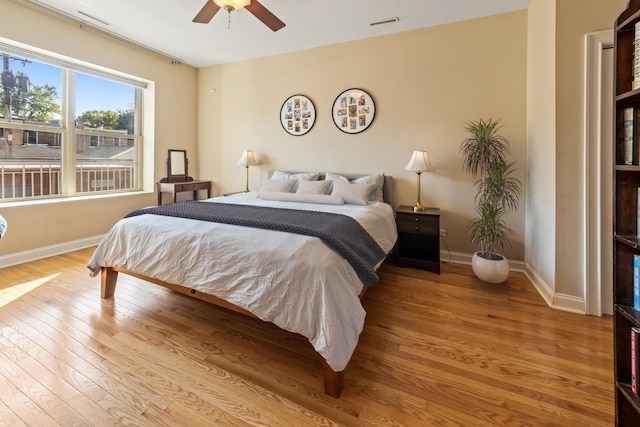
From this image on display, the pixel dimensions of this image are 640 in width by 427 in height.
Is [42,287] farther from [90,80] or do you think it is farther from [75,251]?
[90,80]

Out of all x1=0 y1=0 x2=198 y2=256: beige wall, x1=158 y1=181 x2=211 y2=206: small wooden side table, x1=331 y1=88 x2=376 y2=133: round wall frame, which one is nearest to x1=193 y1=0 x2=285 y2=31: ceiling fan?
x1=331 y1=88 x2=376 y2=133: round wall frame

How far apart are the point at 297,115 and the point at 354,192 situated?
1.67m

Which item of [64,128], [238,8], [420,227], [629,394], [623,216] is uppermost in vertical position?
[238,8]

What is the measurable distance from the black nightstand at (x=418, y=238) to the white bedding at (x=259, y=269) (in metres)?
1.65

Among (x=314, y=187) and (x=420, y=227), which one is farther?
(x=314, y=187)

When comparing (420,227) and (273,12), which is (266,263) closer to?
(420,227)

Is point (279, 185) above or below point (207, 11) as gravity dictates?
below

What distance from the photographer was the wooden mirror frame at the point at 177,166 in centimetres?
470

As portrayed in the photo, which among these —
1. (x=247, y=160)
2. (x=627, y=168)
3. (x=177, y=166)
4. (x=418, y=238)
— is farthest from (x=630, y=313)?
(x=177, y=166)

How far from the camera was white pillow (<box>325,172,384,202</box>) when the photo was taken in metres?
3.34

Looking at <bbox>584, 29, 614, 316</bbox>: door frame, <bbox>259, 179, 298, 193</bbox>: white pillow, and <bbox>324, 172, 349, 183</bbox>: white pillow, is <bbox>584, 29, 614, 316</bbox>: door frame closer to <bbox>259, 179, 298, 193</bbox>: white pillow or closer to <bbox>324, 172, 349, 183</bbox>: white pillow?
<bbox>324, 172, 349, 183</bbox>: white pillow

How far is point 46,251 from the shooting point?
11.0 feet

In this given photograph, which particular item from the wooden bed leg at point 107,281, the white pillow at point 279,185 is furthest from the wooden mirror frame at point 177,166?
the wooden bed leg at point 107,281

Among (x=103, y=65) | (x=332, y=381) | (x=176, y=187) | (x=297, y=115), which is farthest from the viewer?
(x=176, y=187)
